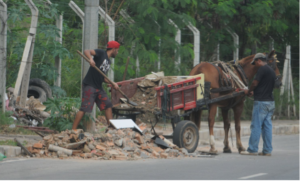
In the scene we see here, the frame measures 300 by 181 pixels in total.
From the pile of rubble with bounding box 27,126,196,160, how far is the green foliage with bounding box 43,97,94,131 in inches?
39.0

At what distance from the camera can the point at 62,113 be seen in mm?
10469

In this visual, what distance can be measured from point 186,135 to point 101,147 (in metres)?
2.19

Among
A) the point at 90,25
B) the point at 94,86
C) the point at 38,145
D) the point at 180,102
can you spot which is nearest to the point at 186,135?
the point at 180,102

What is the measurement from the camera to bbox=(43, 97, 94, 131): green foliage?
10438 mm

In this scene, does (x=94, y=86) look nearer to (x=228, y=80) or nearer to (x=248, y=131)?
(x=228, y=80)

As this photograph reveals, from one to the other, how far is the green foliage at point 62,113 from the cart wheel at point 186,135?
1.68m

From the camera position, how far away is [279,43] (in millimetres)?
21172

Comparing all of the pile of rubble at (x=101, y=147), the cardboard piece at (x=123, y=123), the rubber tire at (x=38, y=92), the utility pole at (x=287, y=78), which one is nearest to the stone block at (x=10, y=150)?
the pile of rubble at (x=101, y=147)

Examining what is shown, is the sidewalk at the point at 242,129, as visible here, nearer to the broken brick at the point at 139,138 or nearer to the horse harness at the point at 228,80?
the horse harness at the point at 228,80

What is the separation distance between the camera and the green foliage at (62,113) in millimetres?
10438

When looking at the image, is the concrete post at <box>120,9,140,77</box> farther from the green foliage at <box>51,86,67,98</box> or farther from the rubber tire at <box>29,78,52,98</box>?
the rubber tire at <box>29,78,52,98</box>

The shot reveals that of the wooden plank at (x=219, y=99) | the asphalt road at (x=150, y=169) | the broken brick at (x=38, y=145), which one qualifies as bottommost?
the asphalt road at (x=150, y=169)

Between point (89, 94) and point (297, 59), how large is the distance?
15375 millimetres

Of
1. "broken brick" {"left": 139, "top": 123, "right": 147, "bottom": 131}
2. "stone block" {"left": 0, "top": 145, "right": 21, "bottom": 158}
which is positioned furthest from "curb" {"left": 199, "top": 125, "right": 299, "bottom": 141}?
"stone block" {"left": 0, "top": 145, "right": 21, "bottom": 158}
